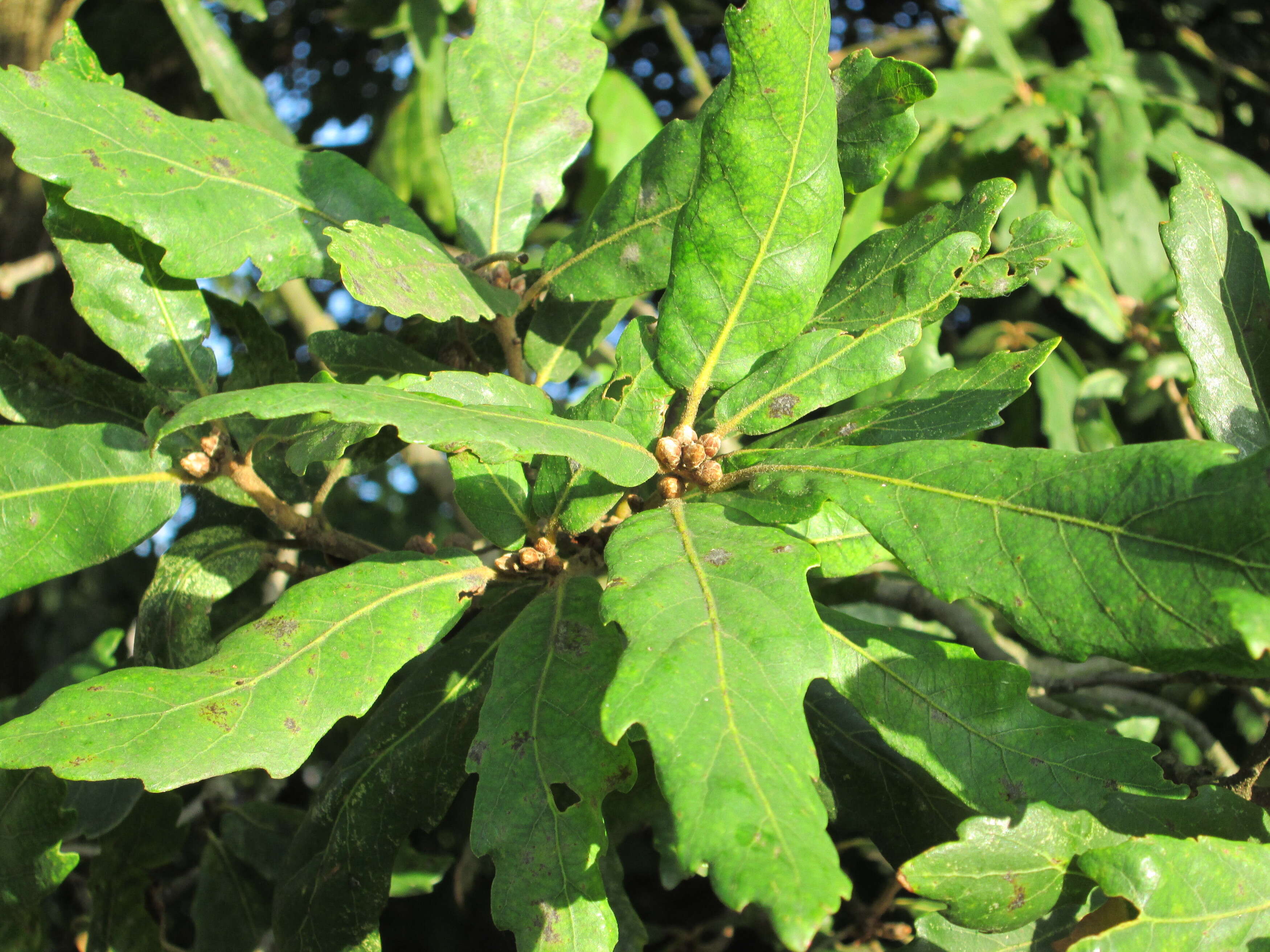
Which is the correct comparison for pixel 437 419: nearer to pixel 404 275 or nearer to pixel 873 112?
pixel 404 275

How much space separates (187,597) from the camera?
131 centimetres

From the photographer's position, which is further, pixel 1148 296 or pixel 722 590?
pixel 1148 296

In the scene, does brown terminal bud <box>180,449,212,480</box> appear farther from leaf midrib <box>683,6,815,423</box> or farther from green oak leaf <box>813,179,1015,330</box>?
green oak leaf <box>813,179,1015,330</box>

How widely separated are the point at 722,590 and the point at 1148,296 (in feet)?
7.17

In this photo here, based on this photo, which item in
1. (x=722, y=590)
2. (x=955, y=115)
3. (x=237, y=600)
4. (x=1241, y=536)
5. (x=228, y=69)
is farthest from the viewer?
(x=955, y=115)

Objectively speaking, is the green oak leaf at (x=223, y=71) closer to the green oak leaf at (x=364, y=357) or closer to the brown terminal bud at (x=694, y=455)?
the green oak leaf at (x=364, y=357)

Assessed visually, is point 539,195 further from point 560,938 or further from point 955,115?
point 955,115

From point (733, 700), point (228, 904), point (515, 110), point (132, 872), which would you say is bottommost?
point (228, 904)

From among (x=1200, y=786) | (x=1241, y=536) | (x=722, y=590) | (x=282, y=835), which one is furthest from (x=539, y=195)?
(x=282, y=835)

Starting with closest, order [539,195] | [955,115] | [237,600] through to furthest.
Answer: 1. [539,195]
2. [237,600]
3. [955,115]

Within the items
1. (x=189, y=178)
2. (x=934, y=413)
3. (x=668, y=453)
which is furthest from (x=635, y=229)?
(x=189, y=178)

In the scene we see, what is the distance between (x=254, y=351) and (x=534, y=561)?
629mm

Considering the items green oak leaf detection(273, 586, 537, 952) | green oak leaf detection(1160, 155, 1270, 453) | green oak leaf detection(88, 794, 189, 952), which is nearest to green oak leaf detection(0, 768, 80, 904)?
green oak leaf detection(88, 794, 189, 952)

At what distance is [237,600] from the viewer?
1809 millimetres
